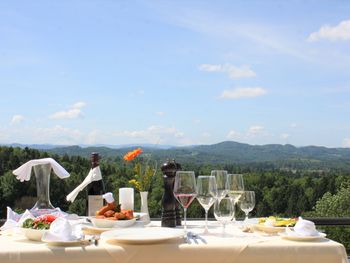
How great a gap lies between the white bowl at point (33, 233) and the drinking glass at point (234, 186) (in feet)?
2.99

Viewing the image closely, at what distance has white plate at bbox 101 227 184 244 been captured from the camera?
6.30ft

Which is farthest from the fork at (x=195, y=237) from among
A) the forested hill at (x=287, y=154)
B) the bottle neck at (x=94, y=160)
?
the forested hill at (x=287, y=154)

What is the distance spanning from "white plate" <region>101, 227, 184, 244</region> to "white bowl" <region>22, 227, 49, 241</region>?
26 centimetres

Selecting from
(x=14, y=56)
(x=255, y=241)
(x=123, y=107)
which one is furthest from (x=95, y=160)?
(x=123, y=107)

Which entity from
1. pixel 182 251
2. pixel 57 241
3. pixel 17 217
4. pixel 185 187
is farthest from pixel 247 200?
pixel 17 217

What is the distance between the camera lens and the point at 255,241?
2.03 metres

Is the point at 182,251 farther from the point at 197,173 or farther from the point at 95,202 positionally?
the point at 197,173

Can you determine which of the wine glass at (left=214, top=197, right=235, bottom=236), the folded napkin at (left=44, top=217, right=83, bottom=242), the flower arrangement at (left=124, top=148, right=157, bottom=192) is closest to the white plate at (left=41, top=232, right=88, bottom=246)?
the folded napkin at (left=44, top=217, right=83, bottom=242)

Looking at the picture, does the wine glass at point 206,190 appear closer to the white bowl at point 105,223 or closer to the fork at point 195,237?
the fork at point 195,237

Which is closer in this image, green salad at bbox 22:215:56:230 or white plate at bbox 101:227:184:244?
white plate at bbox 101:227:184:244

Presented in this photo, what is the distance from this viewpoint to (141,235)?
6.70ft

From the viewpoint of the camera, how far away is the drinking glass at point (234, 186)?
2.40m

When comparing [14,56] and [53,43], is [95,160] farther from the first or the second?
[14,56]

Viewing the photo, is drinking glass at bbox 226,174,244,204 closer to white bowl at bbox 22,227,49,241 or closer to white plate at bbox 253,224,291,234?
white plate at bbox 253,224,291,234
